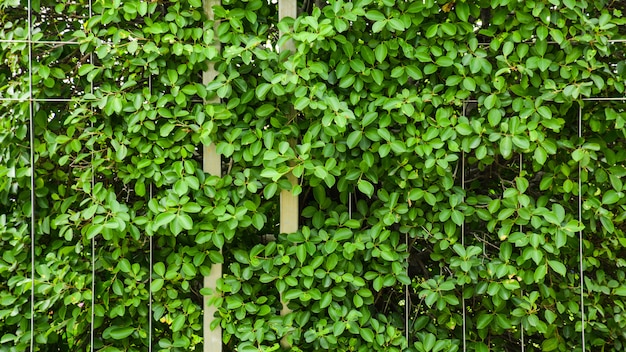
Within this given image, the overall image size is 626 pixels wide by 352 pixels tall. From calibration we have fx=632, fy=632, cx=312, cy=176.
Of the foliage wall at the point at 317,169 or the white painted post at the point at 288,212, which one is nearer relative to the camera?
the foliage wall at the point at 317,169

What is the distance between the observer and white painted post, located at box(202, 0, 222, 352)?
2250 mm

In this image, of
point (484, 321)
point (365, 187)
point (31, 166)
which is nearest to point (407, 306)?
point (484, 321)

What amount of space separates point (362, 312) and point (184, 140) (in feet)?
2.89

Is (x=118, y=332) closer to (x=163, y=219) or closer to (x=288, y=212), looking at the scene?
(x=163, y=219)

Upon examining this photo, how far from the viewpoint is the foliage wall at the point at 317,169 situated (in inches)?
84.9

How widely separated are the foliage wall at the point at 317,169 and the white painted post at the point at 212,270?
41mm

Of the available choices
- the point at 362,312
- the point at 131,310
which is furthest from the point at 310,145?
the point at 131,310

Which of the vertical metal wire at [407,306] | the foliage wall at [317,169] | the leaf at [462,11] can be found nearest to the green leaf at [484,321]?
the foliage wall at [317,169]

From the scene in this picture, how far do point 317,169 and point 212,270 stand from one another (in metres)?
0.55

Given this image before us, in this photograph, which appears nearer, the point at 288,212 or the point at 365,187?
the point at 365,187

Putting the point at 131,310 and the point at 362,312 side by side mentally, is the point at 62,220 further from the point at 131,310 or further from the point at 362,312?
A: the point at 362,312

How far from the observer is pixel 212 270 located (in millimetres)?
2293

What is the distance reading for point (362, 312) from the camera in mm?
2248

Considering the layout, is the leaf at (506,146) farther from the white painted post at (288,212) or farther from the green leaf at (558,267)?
the white painted post at (288,212)
